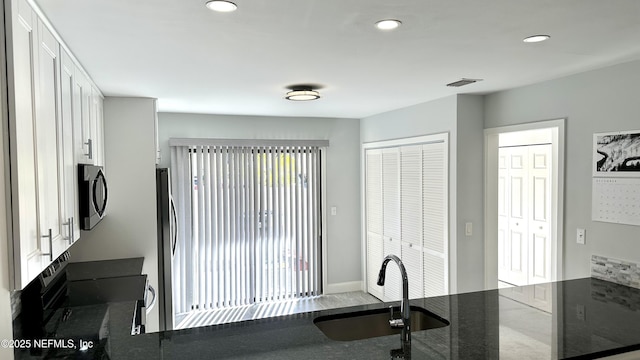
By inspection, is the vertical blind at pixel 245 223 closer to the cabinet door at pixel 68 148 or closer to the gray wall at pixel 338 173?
the gray wall at pixel 338 173

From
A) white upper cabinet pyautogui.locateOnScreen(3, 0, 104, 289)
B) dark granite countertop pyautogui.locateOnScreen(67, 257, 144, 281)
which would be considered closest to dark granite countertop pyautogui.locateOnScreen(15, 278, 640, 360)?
white upper cabinet pyautogui.locateOnScreen(3, 0, 104, 289)

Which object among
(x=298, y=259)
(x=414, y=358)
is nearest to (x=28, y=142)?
(x=414, y=358)

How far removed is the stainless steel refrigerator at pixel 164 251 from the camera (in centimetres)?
366

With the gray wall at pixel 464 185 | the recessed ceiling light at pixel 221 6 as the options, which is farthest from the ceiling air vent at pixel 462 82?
the recessed ceiling light at pixel 221 6

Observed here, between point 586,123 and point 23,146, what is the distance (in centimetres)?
332

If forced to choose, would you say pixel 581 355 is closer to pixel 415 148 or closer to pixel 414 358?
pixel 414 358

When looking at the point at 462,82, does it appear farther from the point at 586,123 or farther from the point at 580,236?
the point at 580,236

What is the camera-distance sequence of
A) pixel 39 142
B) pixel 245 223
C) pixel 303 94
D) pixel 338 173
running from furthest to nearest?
1. pixel 338 173
2. pixel 245 223
3. pixel 303 94
4. pixel 39 142

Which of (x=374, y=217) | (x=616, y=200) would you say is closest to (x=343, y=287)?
(x=374, y=217)

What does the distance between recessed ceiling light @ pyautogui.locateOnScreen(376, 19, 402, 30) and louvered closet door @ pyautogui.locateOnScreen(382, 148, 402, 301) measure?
2.90 meters

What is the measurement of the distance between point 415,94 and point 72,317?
3.09 meters

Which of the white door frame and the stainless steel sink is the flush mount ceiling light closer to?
the white door frame

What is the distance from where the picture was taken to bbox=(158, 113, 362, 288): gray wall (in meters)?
5.21

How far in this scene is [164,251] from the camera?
3664 millimetres
